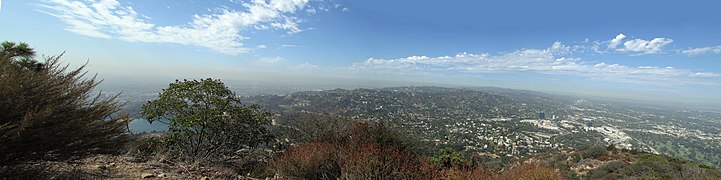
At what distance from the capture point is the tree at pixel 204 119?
27.9ft

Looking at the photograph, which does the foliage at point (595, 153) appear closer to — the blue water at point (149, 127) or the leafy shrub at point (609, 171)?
the leafy shrub at point (609, 171)

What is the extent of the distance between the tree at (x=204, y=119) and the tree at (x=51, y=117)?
4972 millimetres

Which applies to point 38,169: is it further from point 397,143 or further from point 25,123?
point 397,143

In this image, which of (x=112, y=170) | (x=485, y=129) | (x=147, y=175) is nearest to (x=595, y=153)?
(x=147, y=175)

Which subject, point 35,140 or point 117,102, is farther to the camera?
point 117,102

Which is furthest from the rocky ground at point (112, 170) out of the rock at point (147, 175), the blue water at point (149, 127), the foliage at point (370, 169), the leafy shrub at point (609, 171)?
the leafy shrub at point (609, 171)

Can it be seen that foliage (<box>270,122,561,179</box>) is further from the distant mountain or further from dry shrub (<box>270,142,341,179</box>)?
the distant mountain

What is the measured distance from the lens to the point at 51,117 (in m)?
2.85

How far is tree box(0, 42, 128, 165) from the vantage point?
8.71 feet

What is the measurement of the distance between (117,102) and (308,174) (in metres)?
2.92

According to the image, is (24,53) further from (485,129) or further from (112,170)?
(485,129)

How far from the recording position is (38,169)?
11.2 feet

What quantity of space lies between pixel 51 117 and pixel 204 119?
581 centimetres

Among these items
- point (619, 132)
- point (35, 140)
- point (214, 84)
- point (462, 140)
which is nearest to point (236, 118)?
point (214, 84)
